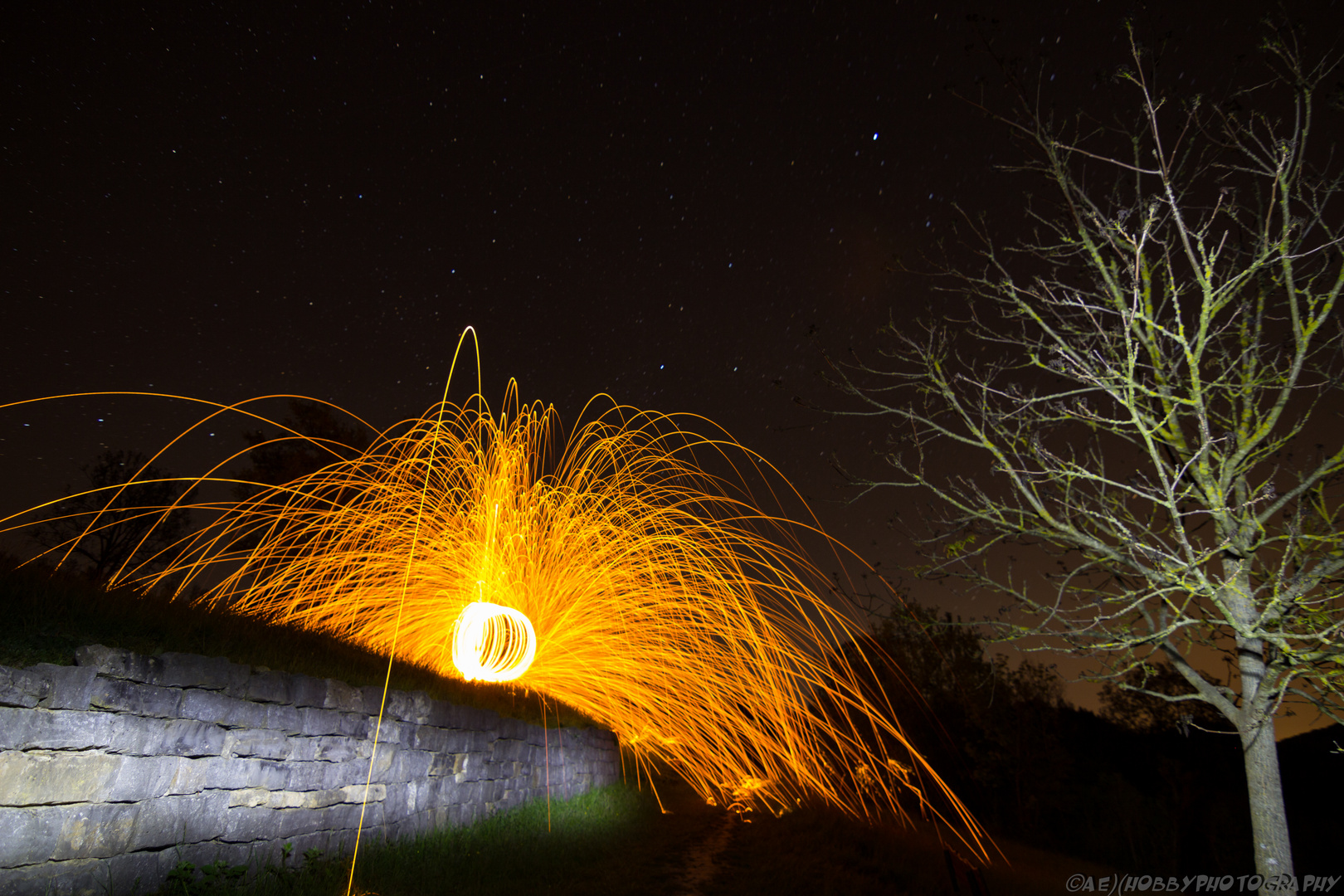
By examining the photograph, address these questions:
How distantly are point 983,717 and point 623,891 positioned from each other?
64.4ft

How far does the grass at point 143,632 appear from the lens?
3957mm

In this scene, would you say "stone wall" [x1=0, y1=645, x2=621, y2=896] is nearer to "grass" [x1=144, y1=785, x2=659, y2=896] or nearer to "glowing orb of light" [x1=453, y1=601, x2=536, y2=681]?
"grass" [x1=144, y1=785, x2=659, y2=896]

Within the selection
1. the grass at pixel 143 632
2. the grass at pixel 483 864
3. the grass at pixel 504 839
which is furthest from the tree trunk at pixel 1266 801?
the grass at pixel 143 632

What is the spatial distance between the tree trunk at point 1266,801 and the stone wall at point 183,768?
724 centimetres

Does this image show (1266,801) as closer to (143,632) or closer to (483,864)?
(483,864)

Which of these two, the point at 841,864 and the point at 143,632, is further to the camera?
the point at 841,864

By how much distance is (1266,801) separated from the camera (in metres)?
4.70

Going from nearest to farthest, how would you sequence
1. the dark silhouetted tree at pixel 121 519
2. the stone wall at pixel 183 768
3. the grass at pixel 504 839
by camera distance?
1. the stone wall at pixel 183 768
2. the grass at pixel 504 839
3. the dark silhouetted tree at pixel 121 519

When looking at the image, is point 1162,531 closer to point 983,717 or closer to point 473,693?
point 473,693

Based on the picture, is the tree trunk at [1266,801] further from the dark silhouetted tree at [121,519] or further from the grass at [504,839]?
the dark silhouetted tree at [121,519]

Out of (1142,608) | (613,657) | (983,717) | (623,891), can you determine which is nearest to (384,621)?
(613,657)

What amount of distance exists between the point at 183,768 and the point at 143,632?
3.23 feet

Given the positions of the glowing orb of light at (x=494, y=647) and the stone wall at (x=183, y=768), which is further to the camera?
the glowing orb of light at (x=494, y=647)

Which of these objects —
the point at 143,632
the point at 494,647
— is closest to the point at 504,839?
the point at 494,647
